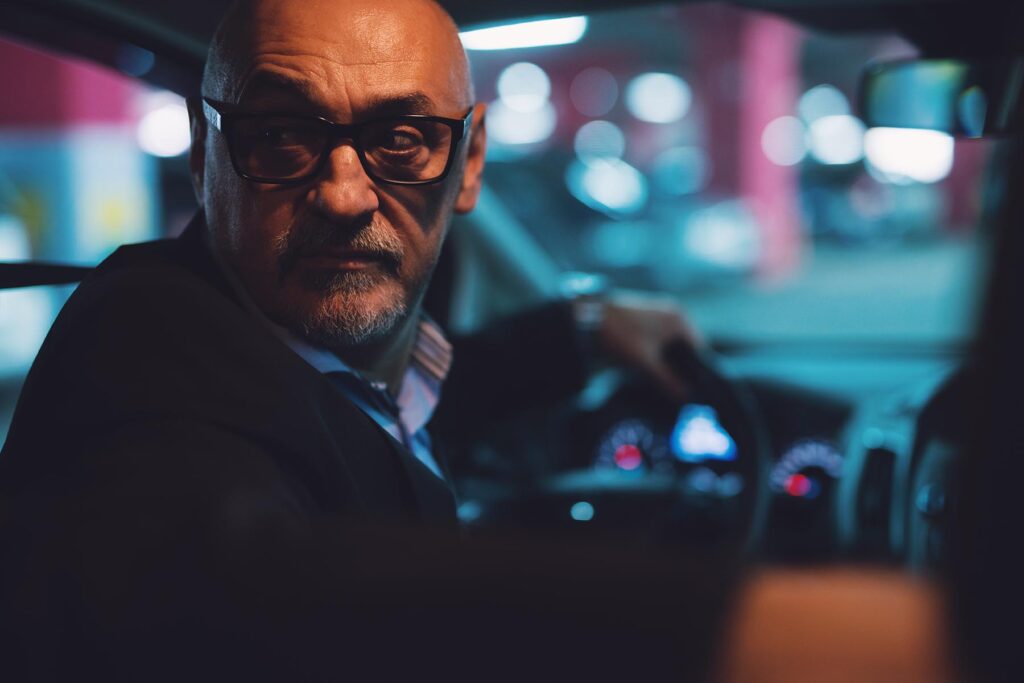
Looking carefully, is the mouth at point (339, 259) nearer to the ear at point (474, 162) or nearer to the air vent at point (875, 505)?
the ear at point (474, 162)

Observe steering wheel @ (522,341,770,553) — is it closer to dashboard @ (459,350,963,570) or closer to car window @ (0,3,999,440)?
dashboard @ (459,350,963,570)

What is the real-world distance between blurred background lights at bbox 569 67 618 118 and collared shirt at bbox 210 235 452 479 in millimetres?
21023

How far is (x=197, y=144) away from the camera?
4.94 ft

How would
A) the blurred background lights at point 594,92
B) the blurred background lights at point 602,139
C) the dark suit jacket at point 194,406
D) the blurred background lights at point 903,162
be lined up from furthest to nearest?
the blurred background lights at point 602,139 → the blurred background lights at point 594,92 → the blurred background lights at point 903,162 → the dark suit jacket at point 194,406

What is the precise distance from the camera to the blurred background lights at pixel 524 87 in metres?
19.6

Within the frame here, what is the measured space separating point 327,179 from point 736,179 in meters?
14.5

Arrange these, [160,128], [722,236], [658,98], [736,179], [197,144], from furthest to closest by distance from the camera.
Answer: [658,98] < [736,179] < [722,236] < [160,128] < [197,144]

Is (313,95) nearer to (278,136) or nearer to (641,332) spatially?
(278,136)

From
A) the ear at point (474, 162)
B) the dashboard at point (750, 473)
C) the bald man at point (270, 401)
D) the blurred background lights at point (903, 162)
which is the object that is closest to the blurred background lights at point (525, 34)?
the ear at point (474, 162)

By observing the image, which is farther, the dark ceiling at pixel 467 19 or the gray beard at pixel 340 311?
the dark ceiling at pixel 467 19

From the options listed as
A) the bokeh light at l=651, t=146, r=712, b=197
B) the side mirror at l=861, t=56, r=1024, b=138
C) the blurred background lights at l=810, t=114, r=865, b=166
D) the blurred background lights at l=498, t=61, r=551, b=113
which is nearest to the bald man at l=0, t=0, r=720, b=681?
the side mirror at l=861, t=56, r=1024, b=138

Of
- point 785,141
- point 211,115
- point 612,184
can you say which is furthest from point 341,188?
point 785,141

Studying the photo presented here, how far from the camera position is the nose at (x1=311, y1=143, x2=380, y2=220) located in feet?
4.20

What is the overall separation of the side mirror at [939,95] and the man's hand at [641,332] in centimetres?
55
